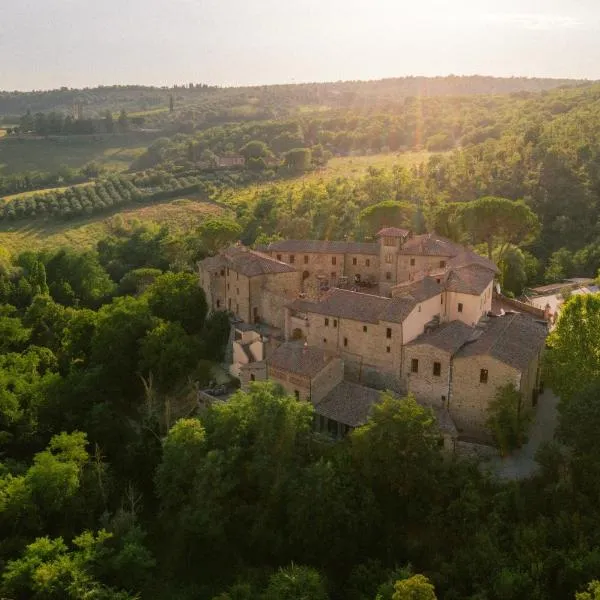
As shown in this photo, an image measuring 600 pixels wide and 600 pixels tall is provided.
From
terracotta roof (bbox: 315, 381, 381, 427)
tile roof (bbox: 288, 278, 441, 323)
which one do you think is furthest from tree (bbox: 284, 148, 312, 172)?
terracotta roof (bbox: 315, 381, 381, 427)

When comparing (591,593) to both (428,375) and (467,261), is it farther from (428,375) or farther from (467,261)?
(467,261)

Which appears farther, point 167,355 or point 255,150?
point 255,150

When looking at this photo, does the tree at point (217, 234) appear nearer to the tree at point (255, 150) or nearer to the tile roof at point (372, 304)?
the tile roof at point (372, 304)

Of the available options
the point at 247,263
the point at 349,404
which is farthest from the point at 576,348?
the point at 247,263

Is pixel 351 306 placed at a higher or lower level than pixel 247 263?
lower

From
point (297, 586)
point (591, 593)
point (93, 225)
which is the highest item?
point (93, 225)

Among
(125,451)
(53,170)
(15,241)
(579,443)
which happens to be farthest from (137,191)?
(579,443)

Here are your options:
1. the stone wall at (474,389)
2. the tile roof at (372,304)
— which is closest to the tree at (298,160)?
the tile roof at (372,304)
